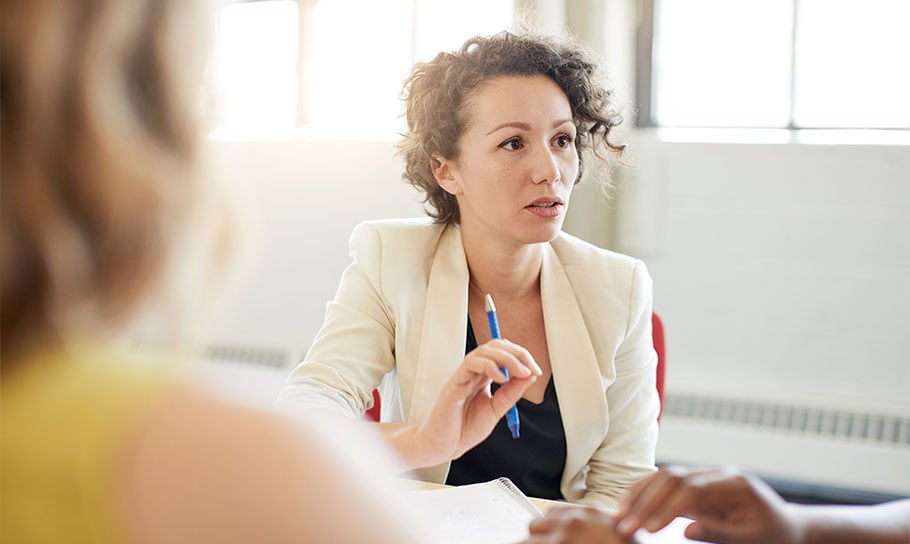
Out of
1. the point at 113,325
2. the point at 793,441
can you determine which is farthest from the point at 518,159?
the point at 793,441

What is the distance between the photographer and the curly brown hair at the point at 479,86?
2.20 m

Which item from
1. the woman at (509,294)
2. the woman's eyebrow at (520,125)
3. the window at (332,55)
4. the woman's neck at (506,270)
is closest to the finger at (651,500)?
the woman at (509,294)

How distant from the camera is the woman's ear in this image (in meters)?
2.29

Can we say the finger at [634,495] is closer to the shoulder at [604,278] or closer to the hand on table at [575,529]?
the hand on table at [575,529]

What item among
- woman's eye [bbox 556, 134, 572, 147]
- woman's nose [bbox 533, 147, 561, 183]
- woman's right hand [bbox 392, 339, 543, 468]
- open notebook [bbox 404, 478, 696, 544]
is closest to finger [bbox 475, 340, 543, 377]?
woman's right hand [bbox 392, 339, 543, 468]

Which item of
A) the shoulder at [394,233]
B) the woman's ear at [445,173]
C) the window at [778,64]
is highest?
the window at [778,64]

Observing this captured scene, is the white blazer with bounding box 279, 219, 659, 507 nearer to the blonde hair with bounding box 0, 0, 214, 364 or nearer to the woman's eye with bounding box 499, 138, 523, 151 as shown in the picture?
the woman's eye with bounding box 499, 138, 523, 151

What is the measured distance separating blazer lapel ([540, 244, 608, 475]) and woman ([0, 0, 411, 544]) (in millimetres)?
1415

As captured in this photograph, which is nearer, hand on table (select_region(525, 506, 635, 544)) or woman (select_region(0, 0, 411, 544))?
woman (select_region(0, 0, 411, 544))

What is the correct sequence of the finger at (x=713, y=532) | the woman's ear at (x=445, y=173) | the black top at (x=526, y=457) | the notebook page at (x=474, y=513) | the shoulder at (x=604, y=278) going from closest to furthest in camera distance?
the finger at (x=713, y=532) → the notebook page at (x=474, y=513) → the black top at (x=526, y=457) → the shoulder at (x=604, y=278) → the woman's ear at (x=445, y=173)

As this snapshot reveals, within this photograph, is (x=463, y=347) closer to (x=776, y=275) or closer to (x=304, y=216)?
(x=776, y=275)

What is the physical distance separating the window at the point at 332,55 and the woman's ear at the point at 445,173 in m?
2.20

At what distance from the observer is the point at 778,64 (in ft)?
12.1

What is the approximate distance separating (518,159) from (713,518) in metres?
1.14
